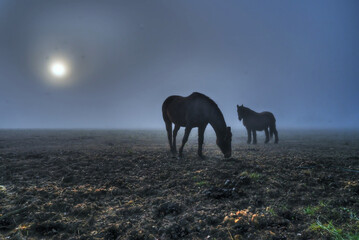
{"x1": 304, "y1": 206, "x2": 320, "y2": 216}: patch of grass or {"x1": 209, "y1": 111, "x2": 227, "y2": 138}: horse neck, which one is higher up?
{"x1": 209, "y1": 111, "x2": 227, "y2": 138}: horse neck

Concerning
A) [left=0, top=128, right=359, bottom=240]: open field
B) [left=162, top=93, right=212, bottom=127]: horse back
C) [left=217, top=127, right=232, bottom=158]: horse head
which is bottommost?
[left=0, top=128, right=359, bottom=240]: open field

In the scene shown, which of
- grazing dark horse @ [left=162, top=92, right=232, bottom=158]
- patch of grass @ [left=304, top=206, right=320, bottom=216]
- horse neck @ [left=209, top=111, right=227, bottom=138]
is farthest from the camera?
horse neck @ [left=209, top=111, right=227, bottom=138]

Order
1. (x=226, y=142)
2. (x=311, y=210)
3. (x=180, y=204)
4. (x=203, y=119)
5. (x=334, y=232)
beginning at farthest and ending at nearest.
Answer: (x=226, y=142) → (x=203, y=119) → (x=180, y=204) → (x=311, y=210) → (x=334, y=232)

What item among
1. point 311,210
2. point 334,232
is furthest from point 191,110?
point 334,232

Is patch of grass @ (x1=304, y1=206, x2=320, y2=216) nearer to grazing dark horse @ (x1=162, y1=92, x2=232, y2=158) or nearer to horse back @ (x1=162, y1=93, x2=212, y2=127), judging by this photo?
grazing dark horse @ (x1=162, y1=92, x2=232, y2=158)

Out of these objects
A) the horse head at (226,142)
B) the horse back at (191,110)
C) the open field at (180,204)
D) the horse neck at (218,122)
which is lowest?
the open field at (180,204)

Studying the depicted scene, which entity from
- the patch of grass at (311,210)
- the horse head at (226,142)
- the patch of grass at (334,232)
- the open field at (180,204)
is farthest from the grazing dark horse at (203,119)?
the patch of grass at (334,232)

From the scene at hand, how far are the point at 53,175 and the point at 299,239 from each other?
732 cm

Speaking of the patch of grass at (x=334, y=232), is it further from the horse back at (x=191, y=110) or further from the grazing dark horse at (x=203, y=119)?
the horse back at (x=191, y=110)

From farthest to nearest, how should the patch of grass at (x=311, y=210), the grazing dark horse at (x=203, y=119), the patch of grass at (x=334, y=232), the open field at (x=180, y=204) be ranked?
the grazing dark horse at (x=203, y=119)
the patch of grass at (x=311, y=210)
the open field at (x=180, y=204)
the patch of grass at (x=334, y=232)

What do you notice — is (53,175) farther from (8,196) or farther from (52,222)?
(52,222)

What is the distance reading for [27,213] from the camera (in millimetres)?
3672

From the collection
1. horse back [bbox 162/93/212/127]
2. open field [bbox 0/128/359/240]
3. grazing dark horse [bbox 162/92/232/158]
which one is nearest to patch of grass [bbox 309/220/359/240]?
open field [bbox 0/128/359/240]

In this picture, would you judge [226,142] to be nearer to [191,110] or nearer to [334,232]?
[191,110]
